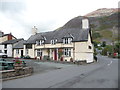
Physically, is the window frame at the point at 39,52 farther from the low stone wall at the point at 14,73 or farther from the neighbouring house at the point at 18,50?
the low stone wall at the point at 14,73

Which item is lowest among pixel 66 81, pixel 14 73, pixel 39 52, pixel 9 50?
pixel 66 81

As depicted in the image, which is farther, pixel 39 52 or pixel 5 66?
pixel 39 52

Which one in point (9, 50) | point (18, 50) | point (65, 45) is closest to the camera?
point (65, 45)

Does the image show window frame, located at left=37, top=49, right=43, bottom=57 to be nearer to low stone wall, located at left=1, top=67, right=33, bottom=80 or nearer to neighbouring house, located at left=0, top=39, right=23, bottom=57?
neighbouring house, located at left=0, top=39, right=23, bottom=57

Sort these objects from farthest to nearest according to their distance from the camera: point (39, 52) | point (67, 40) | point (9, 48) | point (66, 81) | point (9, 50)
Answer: point (9, 48)
point (9, 50)
point (39, 52)
point (67, 40)
point (66, 81)

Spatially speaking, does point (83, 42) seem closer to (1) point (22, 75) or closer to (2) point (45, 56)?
(2) point (45, 56)

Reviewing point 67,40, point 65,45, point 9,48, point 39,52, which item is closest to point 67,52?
point 65,45

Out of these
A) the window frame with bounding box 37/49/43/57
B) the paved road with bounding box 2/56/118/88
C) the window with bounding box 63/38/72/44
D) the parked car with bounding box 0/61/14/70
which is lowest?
the paved road with bounding box 2/56/118/88

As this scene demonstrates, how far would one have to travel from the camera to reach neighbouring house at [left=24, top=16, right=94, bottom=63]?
29750mm

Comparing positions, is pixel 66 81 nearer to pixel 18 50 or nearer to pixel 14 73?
pixel 14 73

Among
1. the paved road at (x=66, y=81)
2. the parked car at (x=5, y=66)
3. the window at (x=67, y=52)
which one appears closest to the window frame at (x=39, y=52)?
the window at (x=67, y=52)

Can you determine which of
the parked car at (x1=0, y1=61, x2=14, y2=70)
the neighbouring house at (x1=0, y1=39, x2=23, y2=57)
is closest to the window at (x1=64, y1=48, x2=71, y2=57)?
the parked car at (x1=0, y1=61, x2=14, y2=70)

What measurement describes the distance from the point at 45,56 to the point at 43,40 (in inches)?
160

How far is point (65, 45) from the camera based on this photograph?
3138cm
